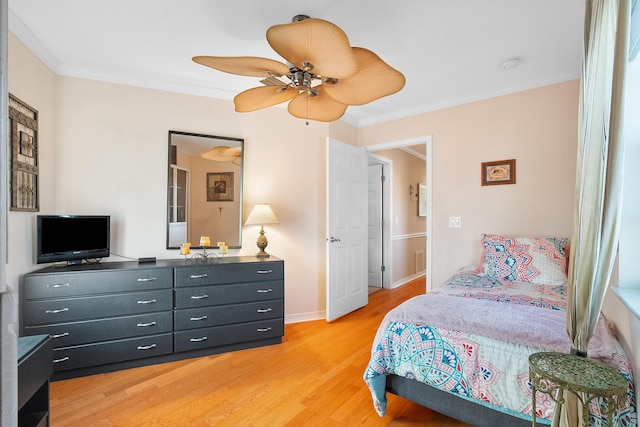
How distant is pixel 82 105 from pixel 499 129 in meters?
3.90

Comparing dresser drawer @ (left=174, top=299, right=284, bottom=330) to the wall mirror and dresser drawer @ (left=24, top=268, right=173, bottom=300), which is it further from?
the wall mirror

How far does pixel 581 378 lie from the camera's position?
115 cm

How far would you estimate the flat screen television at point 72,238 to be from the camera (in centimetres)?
235

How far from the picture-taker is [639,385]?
124 cm

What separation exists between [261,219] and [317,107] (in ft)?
4.21

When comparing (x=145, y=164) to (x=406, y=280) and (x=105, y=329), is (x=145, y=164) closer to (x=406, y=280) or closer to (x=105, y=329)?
(x=105, y=329)

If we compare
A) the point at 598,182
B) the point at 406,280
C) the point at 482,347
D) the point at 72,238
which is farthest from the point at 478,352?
the point at 406,280

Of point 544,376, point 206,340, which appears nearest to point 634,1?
point 544,376

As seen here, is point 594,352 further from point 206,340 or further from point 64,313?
point 64,313

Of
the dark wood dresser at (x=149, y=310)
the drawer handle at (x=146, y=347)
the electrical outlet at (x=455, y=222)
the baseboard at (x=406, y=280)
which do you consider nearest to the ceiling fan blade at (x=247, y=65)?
the dark wood dresser at (x=149, y=310)

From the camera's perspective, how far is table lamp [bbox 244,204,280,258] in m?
3.11

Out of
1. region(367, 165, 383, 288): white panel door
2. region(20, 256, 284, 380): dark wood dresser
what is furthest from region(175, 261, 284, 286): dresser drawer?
region(367, 165, 383, 288): white panel door

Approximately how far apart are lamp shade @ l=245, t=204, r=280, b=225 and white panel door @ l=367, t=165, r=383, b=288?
242 cm

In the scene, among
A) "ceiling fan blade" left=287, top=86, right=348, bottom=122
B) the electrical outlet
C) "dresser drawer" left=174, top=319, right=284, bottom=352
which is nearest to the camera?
"ceiling fan blade" left=287, top=86, right=348, bottom=122
